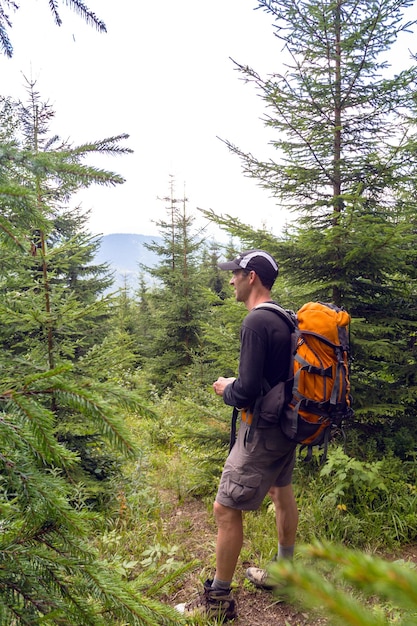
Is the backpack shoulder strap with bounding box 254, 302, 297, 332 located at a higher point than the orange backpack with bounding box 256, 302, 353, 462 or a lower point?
higher

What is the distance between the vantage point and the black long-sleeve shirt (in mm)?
3018

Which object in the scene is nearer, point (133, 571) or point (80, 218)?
point (133, 571)

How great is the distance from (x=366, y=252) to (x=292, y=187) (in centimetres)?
158

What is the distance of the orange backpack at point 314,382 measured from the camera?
3018 millimetres

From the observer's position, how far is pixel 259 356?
3018 millimetres

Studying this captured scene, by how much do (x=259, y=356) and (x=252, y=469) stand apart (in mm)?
908

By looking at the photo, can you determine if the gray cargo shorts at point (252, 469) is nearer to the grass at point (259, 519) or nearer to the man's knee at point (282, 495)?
the man's knee at point (282, 495)

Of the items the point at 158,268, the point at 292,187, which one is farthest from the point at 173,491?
the point at 158,268

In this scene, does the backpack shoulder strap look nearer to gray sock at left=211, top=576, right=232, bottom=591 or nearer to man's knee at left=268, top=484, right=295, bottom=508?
man's knee at left=268, top=484, right=295, bottom=508

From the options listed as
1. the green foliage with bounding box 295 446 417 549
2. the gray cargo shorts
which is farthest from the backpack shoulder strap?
the green foliage with bounding box 295 446 417 549

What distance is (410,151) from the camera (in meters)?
5.12

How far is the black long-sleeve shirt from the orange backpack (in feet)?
0.28

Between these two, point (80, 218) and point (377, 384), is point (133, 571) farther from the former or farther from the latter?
point (80, 218)

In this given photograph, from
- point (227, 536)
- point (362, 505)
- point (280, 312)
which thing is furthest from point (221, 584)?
point (280, 312)
